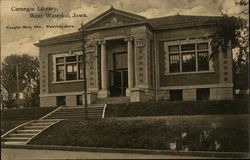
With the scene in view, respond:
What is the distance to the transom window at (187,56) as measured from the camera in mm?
20938

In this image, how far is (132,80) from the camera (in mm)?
21625

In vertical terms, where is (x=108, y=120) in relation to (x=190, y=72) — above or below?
below

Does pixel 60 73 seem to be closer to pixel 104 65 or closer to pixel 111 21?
pixel 104 65

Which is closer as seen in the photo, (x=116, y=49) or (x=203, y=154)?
(x=203, y=154)

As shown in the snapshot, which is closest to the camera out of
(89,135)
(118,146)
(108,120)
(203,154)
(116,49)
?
(203,154)

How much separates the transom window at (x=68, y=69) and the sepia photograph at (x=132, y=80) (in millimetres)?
76

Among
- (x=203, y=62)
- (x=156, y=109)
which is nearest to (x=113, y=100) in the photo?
(x=156, y=109)

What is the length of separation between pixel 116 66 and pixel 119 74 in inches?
26.1

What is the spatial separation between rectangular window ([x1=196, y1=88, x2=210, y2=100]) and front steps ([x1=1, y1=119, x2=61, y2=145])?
33.5ft

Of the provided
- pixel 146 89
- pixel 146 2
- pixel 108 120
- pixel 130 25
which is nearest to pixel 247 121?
pixel 146 2

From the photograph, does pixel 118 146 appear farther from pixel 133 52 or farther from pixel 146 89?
pixel 133 52

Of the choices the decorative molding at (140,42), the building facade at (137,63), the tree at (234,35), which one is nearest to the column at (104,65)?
the building facade at (137,63)

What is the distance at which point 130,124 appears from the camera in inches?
522

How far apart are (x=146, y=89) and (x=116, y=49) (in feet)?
14.1
